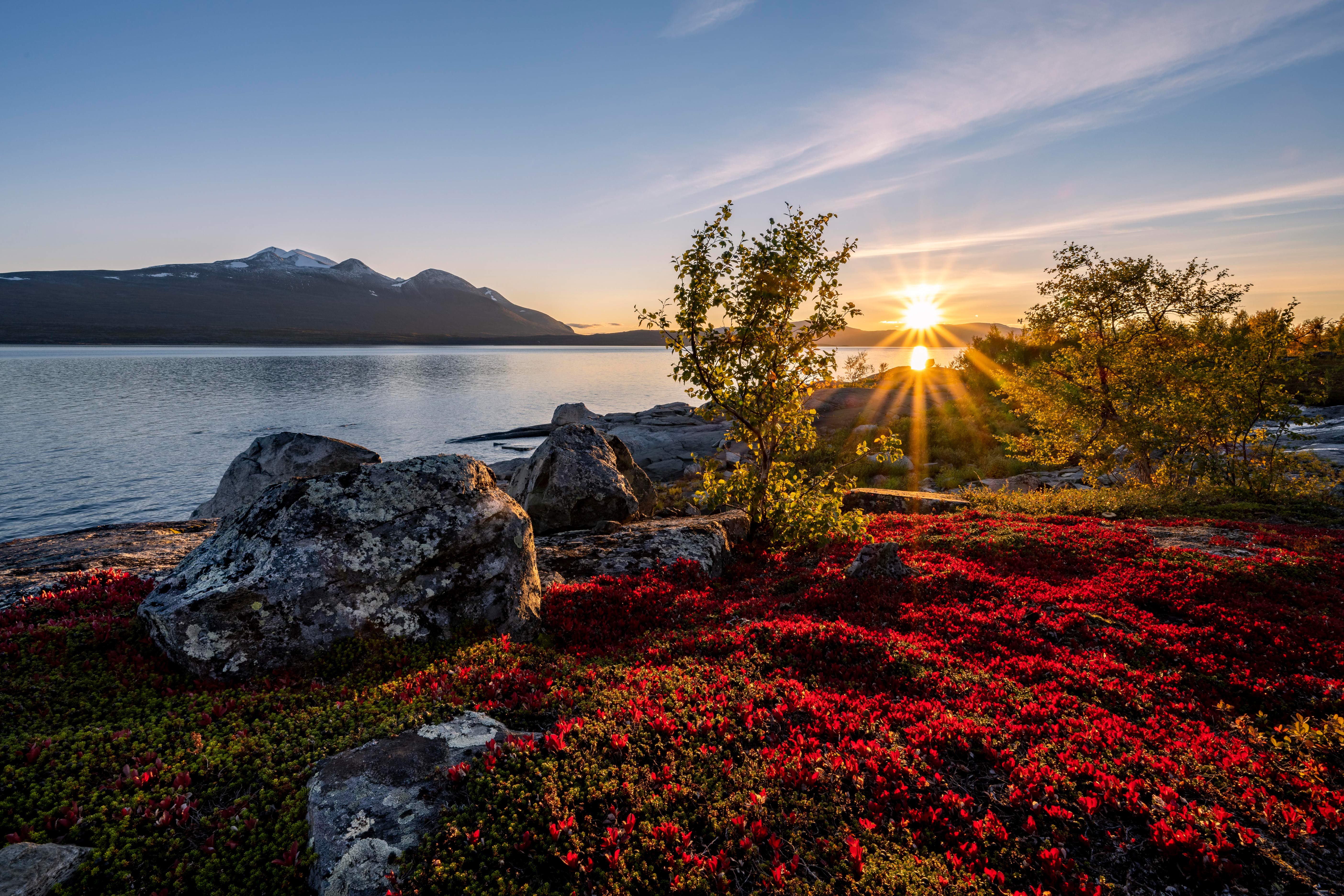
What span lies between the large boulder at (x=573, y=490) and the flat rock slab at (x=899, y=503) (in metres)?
10.4

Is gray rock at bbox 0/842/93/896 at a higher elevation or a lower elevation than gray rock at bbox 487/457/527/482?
higher

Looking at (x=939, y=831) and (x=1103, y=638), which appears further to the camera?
(x=1103, y=638)

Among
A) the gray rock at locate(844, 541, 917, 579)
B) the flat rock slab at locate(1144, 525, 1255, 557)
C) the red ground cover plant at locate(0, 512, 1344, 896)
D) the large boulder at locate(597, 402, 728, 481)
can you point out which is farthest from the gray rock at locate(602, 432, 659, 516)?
the flat rock slab at locate(1144, 525, 1255, 557)

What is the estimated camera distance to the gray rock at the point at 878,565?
12281 millimetres

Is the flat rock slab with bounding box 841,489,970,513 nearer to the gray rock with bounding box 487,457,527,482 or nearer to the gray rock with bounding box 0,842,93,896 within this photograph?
the gray rock with bounding box 487,457,527,482

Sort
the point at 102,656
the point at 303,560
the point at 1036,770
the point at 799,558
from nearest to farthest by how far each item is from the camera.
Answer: the point at 1036,770 → the point at 102,656 → the point at 303,560 → the point at 799,558

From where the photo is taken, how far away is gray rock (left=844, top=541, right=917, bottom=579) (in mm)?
12281

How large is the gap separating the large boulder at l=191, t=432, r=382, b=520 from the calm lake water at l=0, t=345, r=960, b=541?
8.44m

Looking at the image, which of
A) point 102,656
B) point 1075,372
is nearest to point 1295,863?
point 102,656

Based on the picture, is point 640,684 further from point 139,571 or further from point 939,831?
point 139,571

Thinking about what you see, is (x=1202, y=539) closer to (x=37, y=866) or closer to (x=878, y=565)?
(x=878, y=565)

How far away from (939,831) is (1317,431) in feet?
155

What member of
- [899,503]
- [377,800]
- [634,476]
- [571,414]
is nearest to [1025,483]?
[899,503]

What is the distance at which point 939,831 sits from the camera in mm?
5129
